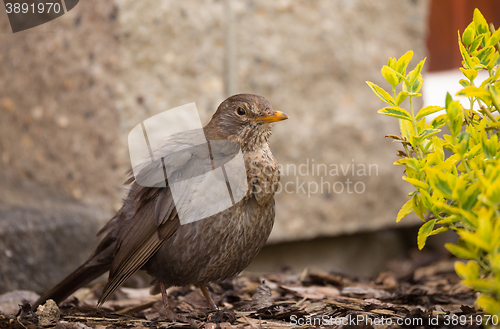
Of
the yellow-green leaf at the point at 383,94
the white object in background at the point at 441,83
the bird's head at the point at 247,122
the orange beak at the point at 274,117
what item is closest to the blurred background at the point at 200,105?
the bird's head at the point at 247,122

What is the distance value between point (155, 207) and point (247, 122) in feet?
2.31

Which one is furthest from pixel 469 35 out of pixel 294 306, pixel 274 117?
pixel 294 306

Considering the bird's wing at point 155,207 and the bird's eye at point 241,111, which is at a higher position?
the bird's eye at point 241,111

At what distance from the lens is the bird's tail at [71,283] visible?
8.86 feet

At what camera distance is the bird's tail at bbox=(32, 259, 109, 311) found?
8.86 feet

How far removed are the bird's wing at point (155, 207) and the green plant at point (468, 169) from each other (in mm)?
1035

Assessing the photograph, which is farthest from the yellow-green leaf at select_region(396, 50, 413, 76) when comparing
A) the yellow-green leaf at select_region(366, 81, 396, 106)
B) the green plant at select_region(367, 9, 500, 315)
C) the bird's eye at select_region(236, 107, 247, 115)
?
the bird's eye at select_region(236, 107, 247, 115)

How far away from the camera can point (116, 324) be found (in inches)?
91.4

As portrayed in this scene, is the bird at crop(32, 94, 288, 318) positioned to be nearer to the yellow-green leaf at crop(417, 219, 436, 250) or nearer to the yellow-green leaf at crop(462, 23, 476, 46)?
the yellow-green leaf at crop(417, 219, 436, 250)

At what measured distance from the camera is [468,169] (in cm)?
166

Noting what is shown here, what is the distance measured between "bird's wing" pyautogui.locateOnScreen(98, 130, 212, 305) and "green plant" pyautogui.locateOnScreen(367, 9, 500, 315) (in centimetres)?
103

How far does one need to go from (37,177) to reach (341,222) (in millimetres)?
2813

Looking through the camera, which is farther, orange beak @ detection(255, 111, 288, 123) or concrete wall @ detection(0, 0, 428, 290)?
concrete wall @ detection(0, 0, 428, 290)

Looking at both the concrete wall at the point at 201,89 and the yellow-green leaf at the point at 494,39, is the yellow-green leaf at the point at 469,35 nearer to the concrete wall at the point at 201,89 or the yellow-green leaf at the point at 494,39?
the yellow-green leaf at the point at 494,39
